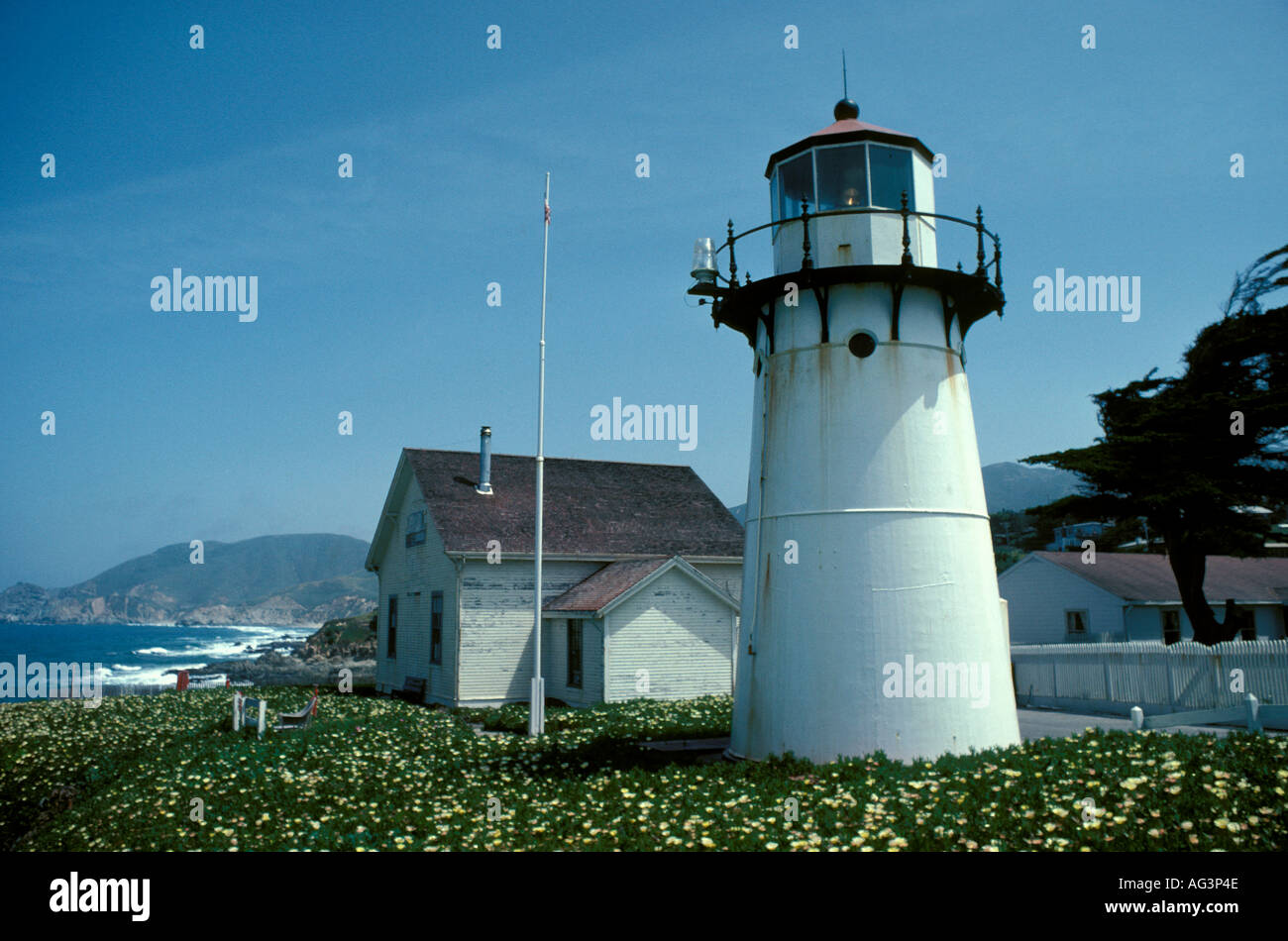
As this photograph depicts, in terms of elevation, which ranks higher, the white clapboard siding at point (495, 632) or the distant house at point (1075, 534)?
the distant house at point (1075, 534)

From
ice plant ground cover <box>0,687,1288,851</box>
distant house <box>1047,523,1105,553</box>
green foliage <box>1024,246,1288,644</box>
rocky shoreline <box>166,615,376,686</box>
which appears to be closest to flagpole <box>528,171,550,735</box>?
ice plant ground cover <box>0,687,1288,851</box>

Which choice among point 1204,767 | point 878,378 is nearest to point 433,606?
point 878,378

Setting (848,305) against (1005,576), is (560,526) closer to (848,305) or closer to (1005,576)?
(848,305)

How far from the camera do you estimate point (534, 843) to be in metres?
8.17

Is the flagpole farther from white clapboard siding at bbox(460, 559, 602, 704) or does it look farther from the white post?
the white post

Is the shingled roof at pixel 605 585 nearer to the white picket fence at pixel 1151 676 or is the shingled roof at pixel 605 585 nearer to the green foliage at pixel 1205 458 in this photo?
the white picket fence at pixel 1151 676

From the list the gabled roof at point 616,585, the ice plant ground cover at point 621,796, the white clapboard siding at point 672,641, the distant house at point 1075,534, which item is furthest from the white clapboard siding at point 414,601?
the distant house at point 1075,534

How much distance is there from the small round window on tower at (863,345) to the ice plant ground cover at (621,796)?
554 cm

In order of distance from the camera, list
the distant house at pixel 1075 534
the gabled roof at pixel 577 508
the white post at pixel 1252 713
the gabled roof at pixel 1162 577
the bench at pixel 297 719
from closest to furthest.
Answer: the white post at pixel 1252 713 → the bench at pixel 297 719 → the gabled roof at pixel 577 508 → the gabled roof at pixel 1162 577 → the distant house at pixel 1075 534

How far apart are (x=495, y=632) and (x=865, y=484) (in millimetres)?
15770

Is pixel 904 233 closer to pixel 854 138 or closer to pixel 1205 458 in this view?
pixel 854 138

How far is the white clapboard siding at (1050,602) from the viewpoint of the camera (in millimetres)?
36812

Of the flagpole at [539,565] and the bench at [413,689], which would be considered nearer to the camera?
the flagpole at [539,565]

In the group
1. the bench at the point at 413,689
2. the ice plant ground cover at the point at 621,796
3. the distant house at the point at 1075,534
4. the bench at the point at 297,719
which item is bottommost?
the bench at the point at 413,689
